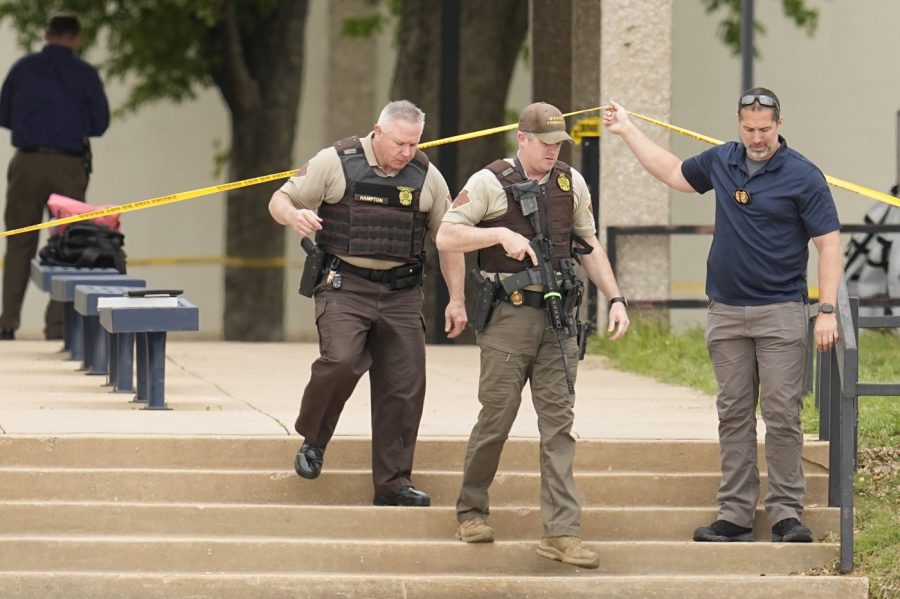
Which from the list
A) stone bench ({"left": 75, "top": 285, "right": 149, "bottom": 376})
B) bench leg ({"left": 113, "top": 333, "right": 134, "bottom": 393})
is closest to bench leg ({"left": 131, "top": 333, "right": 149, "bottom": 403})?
bench leg ({"left": 113, "top": 333, "right": 134, "bottom": 393})

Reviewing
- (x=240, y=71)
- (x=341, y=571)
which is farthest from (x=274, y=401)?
(x=240, y=71)

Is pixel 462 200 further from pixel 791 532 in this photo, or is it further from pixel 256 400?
pixel 256 400

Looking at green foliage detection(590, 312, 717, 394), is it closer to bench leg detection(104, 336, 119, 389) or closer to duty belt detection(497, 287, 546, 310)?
bench leg detection(104, 336, 119, 389)

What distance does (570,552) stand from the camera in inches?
320

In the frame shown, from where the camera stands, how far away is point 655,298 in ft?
46.8

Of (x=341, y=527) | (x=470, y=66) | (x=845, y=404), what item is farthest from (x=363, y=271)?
(x=470, y=66)

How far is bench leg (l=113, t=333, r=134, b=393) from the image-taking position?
34.4ft

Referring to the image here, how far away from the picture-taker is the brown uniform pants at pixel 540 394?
810cm

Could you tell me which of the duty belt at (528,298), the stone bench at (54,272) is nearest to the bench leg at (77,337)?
the stone bench at (54,272)

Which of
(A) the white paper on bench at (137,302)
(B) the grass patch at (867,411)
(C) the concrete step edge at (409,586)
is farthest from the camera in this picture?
(A) the white paper on bench at (137,302)

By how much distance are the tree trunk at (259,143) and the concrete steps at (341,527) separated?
1170 cm

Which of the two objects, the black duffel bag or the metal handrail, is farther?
the black duffel bag

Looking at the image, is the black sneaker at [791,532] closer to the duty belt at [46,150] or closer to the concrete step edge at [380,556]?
the concrete step edge at [380,556]

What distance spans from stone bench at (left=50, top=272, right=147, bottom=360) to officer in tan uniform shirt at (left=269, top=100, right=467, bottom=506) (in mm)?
3397
